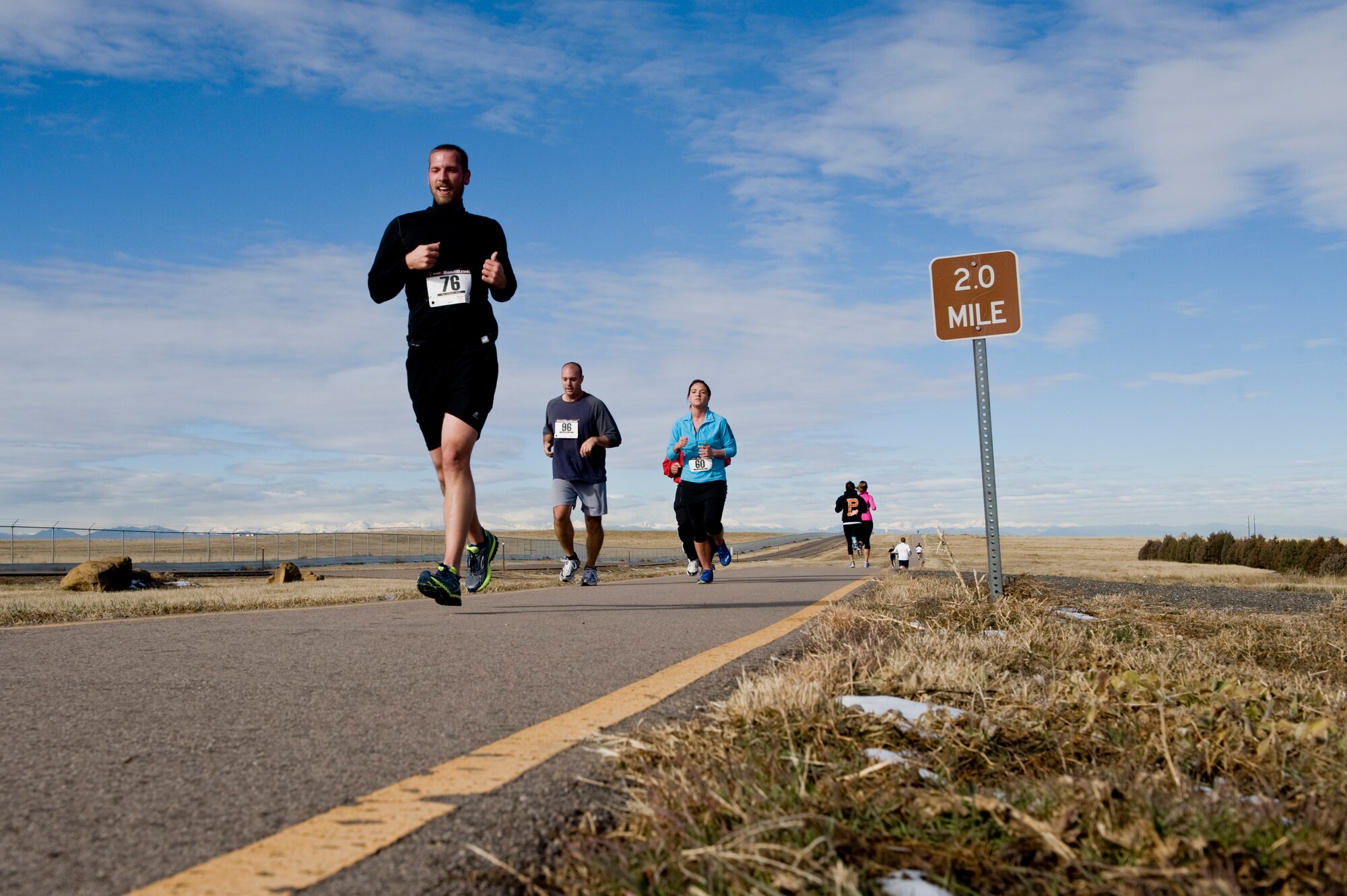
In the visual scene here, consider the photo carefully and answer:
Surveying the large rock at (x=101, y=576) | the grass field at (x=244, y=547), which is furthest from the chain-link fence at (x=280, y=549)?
the large rock at (x=101, y=576)

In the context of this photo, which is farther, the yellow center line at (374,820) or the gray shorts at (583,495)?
the gray shorts at (583,495)

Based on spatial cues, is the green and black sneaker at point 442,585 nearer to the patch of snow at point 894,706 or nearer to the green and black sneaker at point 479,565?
the green and black sneaker at point 479,565

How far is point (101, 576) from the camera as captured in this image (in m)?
16.1

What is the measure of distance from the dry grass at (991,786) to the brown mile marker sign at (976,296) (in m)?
3.50

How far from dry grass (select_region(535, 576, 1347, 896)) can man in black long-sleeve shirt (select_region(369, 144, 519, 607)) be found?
3540 millimetres

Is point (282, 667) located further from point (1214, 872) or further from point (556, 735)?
point (1214, 872)

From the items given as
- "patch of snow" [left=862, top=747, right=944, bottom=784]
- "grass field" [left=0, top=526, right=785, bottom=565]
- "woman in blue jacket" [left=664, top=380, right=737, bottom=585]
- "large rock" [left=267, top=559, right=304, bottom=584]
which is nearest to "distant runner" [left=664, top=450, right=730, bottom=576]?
"woman in blue jacket" [left=664, top=380, right=737, bottom=585]

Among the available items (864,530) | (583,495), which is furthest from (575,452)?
(864,530)

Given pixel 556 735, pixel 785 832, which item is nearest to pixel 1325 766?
pixel 785 832

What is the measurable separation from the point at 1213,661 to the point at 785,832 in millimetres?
3266

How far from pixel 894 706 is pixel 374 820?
1342 mm

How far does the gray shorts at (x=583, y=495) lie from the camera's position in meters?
10.9

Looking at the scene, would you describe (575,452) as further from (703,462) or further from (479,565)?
(479,565)

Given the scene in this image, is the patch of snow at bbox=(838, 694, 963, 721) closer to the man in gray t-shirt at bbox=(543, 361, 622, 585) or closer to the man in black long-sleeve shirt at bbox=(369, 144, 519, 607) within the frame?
the man in black long-sleeve shirt at bbox=(369, 144, 519, 607)
